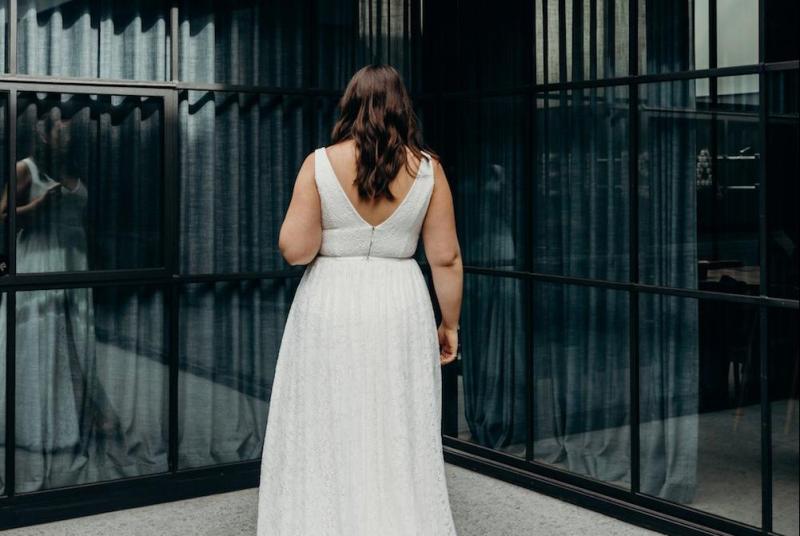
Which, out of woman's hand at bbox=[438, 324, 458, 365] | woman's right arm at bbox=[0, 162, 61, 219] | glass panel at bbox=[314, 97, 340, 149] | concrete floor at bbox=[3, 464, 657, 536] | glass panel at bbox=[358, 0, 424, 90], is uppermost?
glass panel at bbox=[358, 0, 424, 90]

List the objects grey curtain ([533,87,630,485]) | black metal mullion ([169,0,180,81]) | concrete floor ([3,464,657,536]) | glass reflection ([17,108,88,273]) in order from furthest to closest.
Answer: black metal mullion ([169,0,180,81]) < grey curtain ([533,87,630,485]) < glass reflection ([17,108,88,273]) < concrete floor ([3,464,657,536])

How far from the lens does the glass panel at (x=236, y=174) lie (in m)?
5.28

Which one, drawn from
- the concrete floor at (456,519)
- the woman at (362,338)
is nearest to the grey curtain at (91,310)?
the concrete floor at (456,519)

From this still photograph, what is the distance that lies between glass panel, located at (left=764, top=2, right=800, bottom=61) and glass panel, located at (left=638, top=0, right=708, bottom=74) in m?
0.31

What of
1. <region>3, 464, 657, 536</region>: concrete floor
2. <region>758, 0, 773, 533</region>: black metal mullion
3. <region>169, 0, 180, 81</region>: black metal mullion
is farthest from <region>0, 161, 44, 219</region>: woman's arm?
<region>758, 0, 773, 533</region>: black metal mullion

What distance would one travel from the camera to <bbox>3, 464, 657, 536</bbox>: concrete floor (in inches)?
186

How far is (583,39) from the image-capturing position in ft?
16.5

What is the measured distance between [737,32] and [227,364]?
119 inches

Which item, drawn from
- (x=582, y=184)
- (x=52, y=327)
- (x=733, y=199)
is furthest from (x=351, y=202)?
(x=52, y=327)

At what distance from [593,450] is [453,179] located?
1.76 m

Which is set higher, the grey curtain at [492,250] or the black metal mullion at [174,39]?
the black metal mullion at [174,39]

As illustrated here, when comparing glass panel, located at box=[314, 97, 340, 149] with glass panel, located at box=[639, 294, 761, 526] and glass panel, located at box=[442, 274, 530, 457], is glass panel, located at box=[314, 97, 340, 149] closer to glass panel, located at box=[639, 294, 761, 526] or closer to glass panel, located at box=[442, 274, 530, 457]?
glass panel, located at box=[442, 274, 530, 457]

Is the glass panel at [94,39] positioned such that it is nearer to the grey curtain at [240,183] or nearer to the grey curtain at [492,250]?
the grey curtain at [240,183]

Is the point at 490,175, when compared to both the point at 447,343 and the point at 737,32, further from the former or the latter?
the point at 447,343
